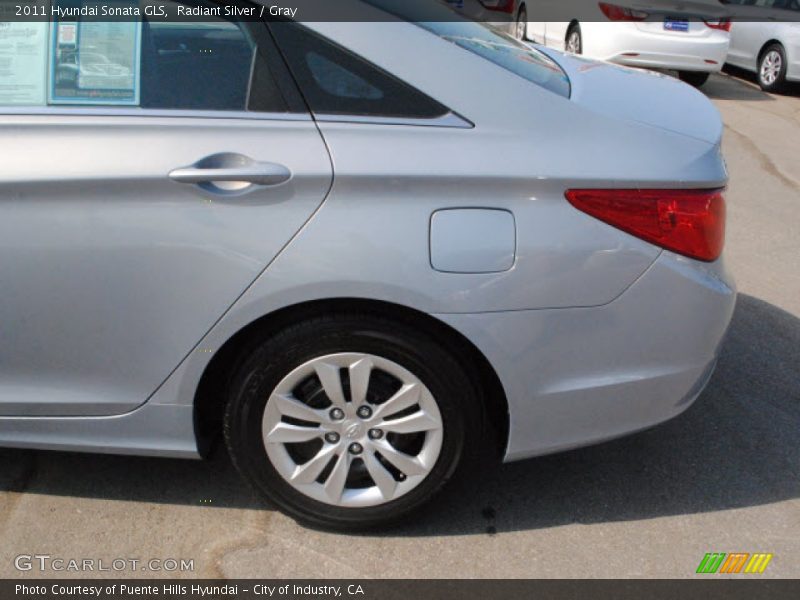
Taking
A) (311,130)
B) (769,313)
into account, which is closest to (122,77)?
(311,130)

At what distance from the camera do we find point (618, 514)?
2.94 metres

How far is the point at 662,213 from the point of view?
2488 millimetres

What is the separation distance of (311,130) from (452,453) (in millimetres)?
1008

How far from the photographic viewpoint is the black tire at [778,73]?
11.1 meters

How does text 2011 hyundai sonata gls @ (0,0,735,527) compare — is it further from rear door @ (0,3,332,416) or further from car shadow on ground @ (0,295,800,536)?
car shadow on ground @ (0,295,800,536)

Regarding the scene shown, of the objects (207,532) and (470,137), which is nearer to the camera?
(470,137)

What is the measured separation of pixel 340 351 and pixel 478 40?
1.09 metres

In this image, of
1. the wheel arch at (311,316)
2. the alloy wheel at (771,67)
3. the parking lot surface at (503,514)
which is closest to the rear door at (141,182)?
the wheel arch at (311,316)

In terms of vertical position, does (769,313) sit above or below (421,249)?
below

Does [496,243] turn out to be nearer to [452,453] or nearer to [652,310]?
[652,310]

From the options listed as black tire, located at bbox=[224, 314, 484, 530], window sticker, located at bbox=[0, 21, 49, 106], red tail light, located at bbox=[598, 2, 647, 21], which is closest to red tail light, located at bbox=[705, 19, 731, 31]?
red tail light, located at bbox=[598, 2, 647, 21]

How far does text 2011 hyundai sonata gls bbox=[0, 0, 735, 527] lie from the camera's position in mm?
2395

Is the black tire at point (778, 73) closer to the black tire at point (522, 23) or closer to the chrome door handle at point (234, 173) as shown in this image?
the black tire at point (522, 23)
